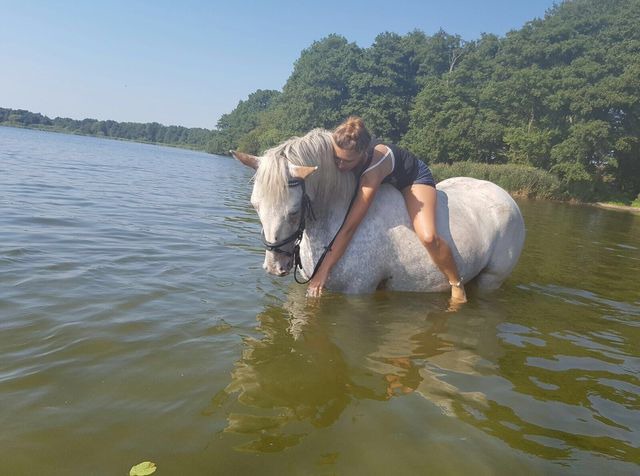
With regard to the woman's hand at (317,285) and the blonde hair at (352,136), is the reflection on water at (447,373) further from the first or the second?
the blonde hair at (352,136)

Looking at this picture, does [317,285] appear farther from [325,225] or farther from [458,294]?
[458,294]

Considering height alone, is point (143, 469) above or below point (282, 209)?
below

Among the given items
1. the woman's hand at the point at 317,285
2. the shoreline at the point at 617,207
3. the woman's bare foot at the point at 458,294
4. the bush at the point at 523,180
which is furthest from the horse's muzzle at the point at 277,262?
the shoreline at the point at 617,207

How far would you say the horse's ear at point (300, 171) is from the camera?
4.00 m

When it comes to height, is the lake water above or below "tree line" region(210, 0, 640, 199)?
below

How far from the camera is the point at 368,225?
192 inches

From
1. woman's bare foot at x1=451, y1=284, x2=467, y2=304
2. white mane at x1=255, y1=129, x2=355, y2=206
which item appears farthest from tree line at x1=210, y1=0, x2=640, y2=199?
white mane at x1=255, y1=129, x2=355, y2=206

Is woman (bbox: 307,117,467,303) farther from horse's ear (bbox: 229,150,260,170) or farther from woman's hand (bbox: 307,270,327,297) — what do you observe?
horse's ear (bbox: 229,150,260,170)

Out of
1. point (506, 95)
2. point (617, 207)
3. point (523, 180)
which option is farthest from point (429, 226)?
point (506, 95)

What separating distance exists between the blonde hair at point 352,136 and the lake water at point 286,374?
161 cm

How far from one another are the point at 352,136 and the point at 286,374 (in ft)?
7.89

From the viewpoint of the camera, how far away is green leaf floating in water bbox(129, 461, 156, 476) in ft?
6.35

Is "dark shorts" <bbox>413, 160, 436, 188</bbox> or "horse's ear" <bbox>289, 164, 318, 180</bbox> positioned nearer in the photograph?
"horse's ear" <bbox>289, 164, 318, 180</bbox>

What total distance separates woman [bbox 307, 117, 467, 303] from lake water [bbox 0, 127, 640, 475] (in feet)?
1.25
